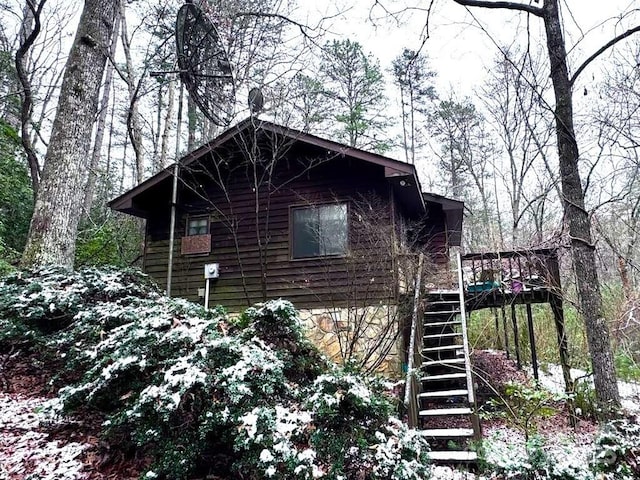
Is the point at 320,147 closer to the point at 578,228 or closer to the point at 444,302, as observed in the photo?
the point at 444,302

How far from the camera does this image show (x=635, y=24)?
5.27m

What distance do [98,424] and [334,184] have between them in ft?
20.0

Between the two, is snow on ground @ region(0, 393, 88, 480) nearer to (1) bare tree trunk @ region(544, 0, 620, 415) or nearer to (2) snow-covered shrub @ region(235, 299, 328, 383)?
(2) snow-covered shrub @ region(235, 299, 328, 383)

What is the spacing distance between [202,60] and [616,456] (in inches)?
302

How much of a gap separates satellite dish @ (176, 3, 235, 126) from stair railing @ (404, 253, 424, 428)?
4.70 metres

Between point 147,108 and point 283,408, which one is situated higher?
point 147,108

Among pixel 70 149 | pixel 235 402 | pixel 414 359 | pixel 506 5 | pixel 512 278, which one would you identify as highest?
pixel 506 5

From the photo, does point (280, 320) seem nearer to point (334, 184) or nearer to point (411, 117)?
point (334, 184)

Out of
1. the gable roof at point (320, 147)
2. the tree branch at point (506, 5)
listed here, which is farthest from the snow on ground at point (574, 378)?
the tree branch at point (506, 5)

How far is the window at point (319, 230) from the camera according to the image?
8.02m

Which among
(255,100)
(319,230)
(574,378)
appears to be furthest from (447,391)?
(255,100)

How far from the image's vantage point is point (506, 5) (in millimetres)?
5574

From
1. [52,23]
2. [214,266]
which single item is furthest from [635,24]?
[52,23]

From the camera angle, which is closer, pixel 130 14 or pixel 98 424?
pixel 98 424
